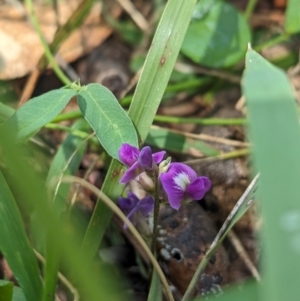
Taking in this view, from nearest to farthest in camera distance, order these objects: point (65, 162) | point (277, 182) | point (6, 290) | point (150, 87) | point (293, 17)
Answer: point (277, 182) → point (6, 290) → point (150, 87) → point (65, 162) → point (293, 17)

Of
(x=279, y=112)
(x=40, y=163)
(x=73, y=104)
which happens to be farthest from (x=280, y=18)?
(x=279, y=112)

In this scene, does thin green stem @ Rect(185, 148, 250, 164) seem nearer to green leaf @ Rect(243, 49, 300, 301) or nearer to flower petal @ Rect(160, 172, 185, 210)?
flower petal @ Rect(160, 172, 185, 210)

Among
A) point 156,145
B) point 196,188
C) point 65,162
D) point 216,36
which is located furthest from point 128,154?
point 216,36

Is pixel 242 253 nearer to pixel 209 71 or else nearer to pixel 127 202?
pixel 127 202

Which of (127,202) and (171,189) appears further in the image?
(127,202)

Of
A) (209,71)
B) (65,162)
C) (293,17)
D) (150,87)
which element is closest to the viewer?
(150,87)
